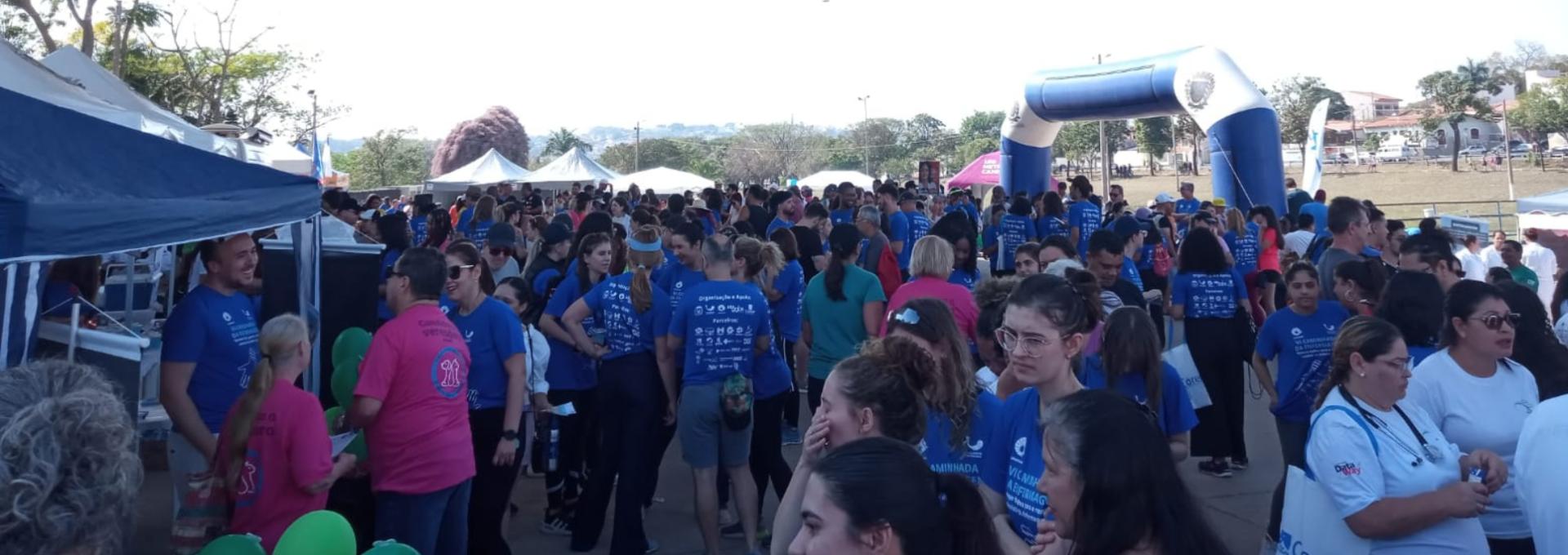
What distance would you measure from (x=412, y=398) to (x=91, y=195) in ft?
4.22

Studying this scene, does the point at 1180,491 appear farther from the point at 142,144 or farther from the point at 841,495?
the point at 142,144

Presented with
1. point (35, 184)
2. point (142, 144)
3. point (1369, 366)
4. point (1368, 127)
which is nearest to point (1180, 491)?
point (1369, 366)

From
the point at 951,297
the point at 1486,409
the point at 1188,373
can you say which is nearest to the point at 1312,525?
the point at 1486,409

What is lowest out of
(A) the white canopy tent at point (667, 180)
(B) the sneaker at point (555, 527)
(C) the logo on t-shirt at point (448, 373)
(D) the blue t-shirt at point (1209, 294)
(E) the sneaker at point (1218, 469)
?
(B) the sneaker at point (555, 527)

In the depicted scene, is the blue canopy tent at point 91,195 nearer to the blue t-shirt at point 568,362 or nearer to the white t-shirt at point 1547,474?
the blue t-shirt at point 568,362

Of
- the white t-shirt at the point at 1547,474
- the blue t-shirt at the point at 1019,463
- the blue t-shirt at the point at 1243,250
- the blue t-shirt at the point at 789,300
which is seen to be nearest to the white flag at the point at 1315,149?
the blue t-shirt at the point at 1243,250

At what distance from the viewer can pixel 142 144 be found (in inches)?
138

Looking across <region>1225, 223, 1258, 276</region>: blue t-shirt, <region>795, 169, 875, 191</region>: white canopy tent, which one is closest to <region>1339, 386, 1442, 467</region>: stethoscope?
<region>1225, 223, 1258, 276</region>: blue t-shirt

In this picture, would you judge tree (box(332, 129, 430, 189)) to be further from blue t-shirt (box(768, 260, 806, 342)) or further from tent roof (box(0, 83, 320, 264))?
tent roof (box(0, 83, 320, 264))

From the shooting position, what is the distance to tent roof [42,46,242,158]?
694 cm

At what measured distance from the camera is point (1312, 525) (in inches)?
116

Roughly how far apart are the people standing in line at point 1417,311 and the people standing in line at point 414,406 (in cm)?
352

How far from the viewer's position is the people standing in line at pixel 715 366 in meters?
4.97

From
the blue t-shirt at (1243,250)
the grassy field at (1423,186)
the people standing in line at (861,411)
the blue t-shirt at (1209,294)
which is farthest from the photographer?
the grassy field at (1423,186)
